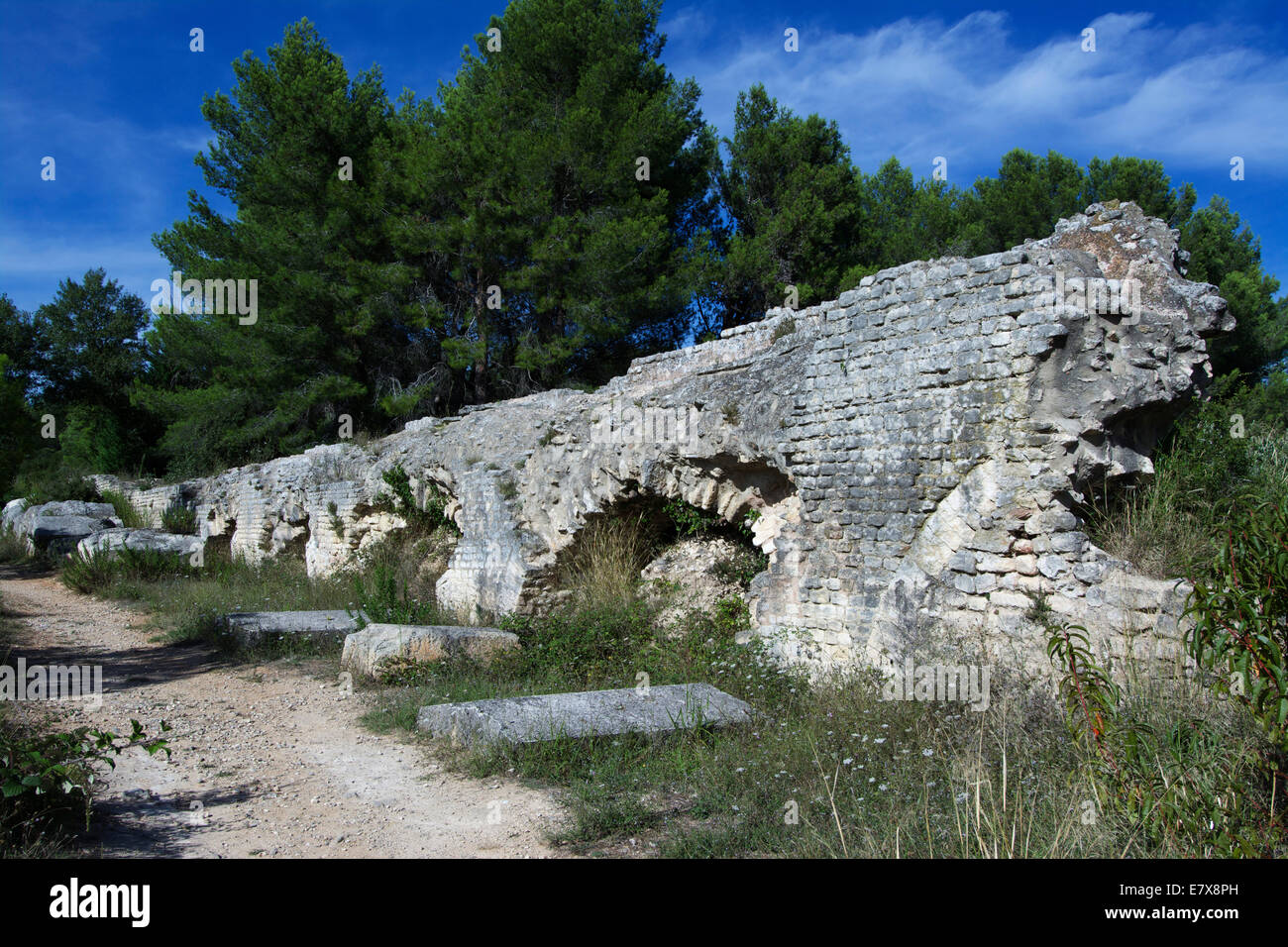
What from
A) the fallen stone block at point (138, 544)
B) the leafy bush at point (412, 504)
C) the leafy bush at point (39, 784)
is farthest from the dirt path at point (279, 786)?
the fallen stone block at point (138, 544)

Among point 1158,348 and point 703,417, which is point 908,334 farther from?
point 703,417

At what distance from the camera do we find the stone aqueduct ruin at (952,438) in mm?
4836

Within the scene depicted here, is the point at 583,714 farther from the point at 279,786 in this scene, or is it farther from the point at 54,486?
the point at 54,486

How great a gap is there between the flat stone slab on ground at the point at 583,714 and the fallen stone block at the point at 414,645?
1.38m

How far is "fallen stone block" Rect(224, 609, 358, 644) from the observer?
8.32 metres

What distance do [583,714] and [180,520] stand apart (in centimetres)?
1823

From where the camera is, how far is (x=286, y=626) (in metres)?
8.45

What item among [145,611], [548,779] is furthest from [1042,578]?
[145,611]

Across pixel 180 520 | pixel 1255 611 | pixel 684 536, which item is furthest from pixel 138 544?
pixel 1255 611

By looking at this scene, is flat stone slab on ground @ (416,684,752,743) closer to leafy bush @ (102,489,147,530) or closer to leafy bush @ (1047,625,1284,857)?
leafy bush @ (1047,625,1284,857)

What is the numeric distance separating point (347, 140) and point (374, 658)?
52.3 ft

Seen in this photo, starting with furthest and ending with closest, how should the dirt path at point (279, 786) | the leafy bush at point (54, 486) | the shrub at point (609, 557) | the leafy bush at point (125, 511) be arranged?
1. the leafy bush at point (54, 486)
2. the leafy bush at point (125, 511)
3. the shrub at point (609, 557)
4. the dirt path at point (279, 786)

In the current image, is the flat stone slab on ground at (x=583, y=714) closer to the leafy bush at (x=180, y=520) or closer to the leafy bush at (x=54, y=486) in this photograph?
the leafy bush at (x=180, y=520)

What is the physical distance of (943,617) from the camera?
16.6 feet
